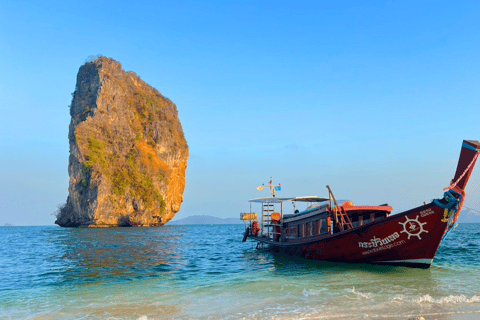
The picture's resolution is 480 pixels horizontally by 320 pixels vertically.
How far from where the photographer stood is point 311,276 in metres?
14.1

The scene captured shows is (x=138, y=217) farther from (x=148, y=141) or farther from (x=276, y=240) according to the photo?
(x=276, y=240)

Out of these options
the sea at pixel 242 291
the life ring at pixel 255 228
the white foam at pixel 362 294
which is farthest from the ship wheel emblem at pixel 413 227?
the life ring at pixel 255 228

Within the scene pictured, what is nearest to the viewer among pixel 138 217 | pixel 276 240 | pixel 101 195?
pixel 276 240

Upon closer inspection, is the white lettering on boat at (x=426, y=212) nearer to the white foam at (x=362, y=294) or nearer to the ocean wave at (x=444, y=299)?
the ocean wave at (x=444, y=299)

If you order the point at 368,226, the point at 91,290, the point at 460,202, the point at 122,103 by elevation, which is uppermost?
the point at 122,103

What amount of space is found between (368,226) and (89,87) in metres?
90.6

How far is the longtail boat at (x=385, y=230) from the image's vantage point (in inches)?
507

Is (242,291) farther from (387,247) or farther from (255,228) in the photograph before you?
(255,228)

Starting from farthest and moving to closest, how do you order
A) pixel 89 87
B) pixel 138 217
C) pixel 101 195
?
pixel 89 87
pixel 138 217
pixel 101 195

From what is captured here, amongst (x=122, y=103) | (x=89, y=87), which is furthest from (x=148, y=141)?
(x=89, y=87)

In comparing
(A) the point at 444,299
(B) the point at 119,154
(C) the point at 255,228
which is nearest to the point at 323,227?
(A) the point at 444,299

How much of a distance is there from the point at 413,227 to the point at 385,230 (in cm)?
103

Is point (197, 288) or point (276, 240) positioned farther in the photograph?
point (276, 240)

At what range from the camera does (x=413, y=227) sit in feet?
44.5
